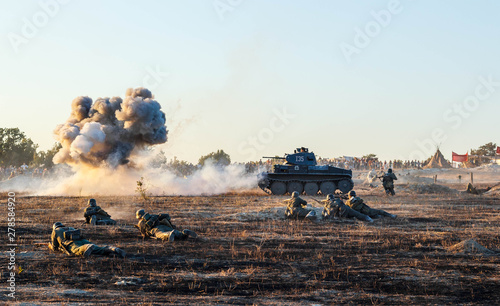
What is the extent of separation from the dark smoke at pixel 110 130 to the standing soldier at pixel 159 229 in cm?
2705

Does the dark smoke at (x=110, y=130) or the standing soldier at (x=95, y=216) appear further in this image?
the dark smoke at (x=110, y=130)

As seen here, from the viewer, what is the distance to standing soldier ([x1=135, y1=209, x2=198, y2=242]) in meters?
14.9

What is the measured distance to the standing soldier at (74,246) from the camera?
1234 cm

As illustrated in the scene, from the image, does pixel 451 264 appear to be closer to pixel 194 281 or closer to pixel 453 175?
pixel 194 281

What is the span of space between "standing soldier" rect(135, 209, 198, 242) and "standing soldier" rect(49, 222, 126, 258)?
2441 mm

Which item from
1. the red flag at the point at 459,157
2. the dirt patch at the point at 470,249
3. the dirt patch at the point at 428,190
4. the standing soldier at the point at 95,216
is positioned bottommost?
the dirt patch at the point at 470,249

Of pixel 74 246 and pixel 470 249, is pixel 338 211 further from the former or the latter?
pixel 74 246

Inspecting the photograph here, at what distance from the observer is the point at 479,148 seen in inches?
3659

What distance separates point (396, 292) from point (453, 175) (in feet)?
205

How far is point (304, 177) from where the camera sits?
37719mm

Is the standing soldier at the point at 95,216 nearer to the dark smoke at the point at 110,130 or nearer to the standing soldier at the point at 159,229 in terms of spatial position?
the standing soldier at the point at 159,229

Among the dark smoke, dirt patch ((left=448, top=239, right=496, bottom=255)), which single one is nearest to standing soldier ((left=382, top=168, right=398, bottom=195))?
the dark smoke

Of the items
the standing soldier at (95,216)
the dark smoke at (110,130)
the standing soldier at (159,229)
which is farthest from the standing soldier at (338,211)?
the dark smoke at (110,130)

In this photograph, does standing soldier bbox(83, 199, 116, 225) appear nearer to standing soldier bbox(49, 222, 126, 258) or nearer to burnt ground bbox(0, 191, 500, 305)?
burnt ground bbox(0, 191, 500, 305)
